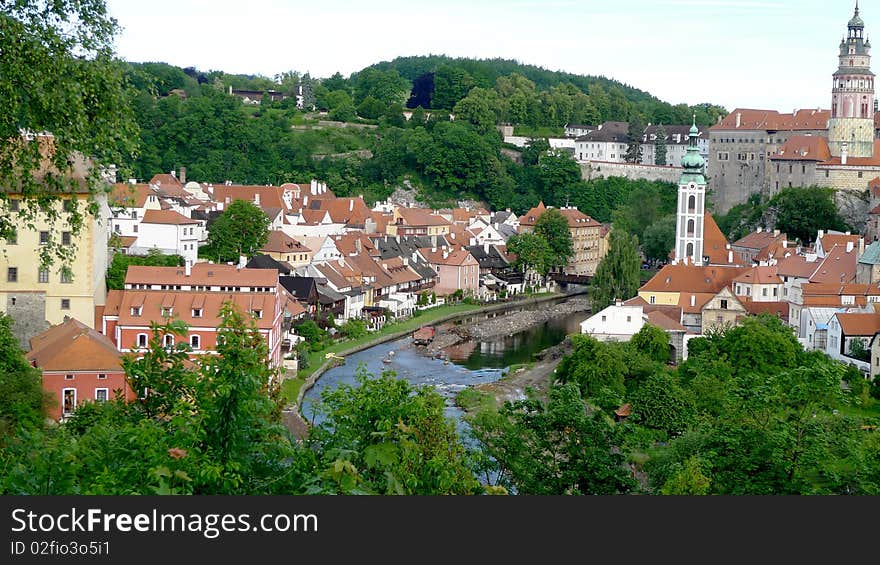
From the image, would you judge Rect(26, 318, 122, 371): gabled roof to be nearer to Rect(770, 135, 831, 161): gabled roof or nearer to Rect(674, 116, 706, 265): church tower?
Rect(674, 116, 706, 265): church tower

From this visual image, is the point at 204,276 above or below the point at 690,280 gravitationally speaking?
above

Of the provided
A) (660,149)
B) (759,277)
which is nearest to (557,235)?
(759,277)

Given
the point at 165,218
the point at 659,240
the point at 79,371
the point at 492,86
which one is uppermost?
the point at 492,86

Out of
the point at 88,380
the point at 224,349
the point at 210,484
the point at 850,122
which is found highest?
the point at 850,122

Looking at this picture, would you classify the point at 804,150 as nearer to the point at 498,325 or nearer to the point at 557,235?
the point at 557,235

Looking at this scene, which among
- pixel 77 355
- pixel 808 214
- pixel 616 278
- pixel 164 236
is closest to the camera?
pixel 77 355

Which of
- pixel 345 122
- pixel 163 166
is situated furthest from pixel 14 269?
pixel 345 122

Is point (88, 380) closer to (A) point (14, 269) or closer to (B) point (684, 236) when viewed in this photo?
(A) point (14, 269)
